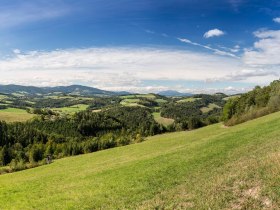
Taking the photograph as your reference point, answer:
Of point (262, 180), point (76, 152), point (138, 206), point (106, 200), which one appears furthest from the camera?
point (76, 152)

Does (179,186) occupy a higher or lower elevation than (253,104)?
lower

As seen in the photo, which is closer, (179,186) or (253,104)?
(179,186)

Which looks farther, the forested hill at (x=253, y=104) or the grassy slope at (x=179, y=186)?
the forested hill at (x=253, y=104)

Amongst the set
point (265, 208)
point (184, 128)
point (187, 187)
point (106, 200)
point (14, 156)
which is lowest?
point (14, 156)

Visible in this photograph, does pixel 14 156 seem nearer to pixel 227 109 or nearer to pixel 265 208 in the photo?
pixel 227 109

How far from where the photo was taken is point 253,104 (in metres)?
127

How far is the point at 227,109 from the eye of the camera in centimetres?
13800

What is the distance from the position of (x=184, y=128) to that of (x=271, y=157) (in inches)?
5619

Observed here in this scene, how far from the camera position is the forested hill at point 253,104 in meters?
88.4

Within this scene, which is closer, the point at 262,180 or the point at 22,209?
the point at 262,180

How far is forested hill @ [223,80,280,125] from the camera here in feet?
290

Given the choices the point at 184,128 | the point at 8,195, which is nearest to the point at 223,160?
the point at 8,195

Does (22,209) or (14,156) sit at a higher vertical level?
(22,209)

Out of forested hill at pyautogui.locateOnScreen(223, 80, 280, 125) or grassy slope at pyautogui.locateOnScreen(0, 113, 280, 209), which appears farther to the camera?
forested hill at pyautogui.locateOnScreen(223, 80, 280, 125)
